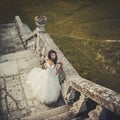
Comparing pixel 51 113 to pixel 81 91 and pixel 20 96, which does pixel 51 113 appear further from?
pixel 20 96

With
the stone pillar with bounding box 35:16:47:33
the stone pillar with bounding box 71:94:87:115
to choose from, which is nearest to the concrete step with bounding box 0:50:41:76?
A: the stone pillar with bounding box 35:16:47:33

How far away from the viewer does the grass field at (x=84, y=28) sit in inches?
546

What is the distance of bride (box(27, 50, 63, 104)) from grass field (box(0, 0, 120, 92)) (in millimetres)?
5167

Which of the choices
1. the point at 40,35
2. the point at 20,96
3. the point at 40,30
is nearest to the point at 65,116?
the point at 20,96

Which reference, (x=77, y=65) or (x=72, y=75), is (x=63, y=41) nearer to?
Result: (x=77, y=65)

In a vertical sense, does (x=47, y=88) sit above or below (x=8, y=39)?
below

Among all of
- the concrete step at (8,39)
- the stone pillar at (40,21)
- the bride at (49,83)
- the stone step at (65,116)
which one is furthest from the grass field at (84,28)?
the stone step at (65,116)

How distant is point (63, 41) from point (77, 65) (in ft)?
11.8

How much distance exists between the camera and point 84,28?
63.4ft

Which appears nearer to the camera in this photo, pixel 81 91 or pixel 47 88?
pixel 81 91

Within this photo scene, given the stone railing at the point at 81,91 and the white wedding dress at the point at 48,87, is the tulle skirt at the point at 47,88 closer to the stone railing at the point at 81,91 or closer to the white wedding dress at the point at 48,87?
the white wedding dress at the point at 48,87

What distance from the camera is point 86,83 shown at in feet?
19.9

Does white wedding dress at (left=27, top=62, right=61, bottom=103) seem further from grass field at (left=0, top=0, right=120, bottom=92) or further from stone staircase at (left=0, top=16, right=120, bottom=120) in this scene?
grass field at (left=0, top=0, right=120, bottom=92)

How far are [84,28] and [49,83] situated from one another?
12.2 metres
